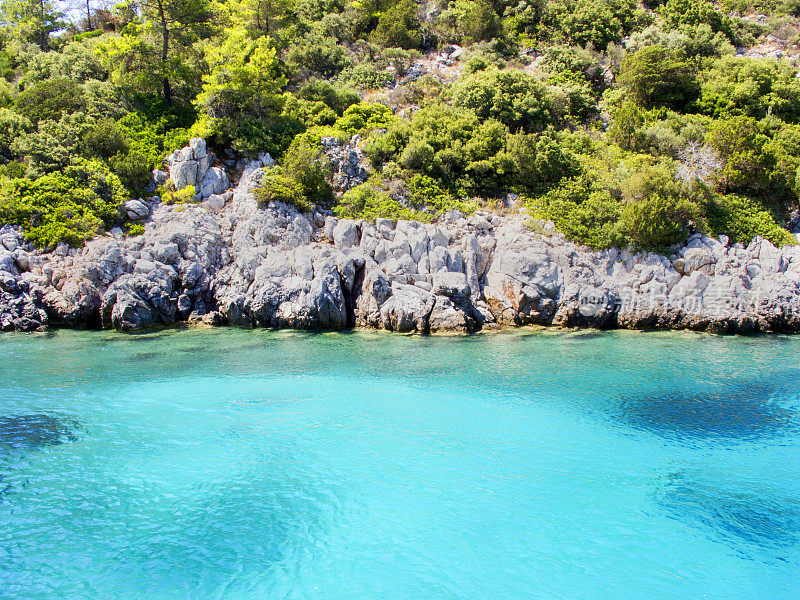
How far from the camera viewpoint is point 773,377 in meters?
17.0

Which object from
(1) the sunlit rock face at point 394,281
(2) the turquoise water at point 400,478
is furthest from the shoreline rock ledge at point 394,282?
(2) the turquoise water at point 400,478

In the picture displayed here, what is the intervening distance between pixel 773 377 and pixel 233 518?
17379 mm

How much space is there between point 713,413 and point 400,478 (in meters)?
9.43

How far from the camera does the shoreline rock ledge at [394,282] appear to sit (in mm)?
23719

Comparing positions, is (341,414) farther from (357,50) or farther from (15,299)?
(357,50)

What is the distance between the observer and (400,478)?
11.1m

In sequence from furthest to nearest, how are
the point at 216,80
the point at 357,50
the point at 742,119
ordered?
the point at 357,50 < the point at 216,80 < the point at 742,119

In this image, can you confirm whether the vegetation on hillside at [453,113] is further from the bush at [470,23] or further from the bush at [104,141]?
the bush at [470,23]

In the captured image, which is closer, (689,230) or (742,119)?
(689,230)

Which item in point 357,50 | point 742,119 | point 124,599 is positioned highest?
point 357,50

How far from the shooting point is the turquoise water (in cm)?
823

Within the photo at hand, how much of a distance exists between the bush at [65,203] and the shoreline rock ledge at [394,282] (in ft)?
2.75

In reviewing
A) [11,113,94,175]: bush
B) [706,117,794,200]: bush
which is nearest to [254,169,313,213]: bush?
[11,113,94,175]: bush

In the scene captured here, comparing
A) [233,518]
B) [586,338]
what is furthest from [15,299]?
[586,338]
